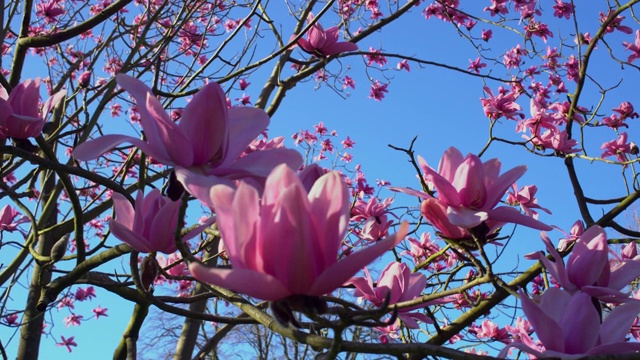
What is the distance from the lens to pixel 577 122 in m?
2.80

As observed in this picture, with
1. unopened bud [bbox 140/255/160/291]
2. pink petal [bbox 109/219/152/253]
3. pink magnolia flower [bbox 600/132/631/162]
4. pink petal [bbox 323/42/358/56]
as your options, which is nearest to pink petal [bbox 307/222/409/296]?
pink petal [bbox 109/219/152/253]

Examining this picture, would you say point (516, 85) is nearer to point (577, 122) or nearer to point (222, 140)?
point (577, 122)

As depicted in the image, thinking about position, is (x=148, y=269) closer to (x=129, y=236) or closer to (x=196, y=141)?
(x=129, y=236)

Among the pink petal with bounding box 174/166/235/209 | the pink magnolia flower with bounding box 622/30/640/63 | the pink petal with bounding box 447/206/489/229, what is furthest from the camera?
the pink magnolia flower with bounding box 622/30/640/63

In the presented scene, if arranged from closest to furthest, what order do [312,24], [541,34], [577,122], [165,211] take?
1. [165,211]
2. [312,24]
3. [577,122]
4. [541,34]

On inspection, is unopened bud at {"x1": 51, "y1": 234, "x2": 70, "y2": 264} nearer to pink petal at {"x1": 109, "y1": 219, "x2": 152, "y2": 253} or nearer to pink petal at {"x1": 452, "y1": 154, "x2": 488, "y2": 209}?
pink petal at {"x1": 109, "y1": 219, "x2": 152, "y2": 253}

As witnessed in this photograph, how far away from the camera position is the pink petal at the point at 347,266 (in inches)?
20.1

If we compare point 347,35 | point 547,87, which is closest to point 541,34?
point 547,87

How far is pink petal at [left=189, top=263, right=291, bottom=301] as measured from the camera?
0.50m

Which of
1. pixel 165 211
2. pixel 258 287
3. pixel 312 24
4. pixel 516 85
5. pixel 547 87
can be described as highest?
pixel 547 87

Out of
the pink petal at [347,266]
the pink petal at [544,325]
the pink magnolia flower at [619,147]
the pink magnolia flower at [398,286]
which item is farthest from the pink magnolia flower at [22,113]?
the pink magnolia flower at [619,147]

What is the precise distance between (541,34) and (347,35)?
168 cm

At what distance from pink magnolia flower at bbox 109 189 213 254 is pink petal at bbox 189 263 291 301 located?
0.31 metres

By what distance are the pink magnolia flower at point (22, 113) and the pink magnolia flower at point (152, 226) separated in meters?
0.32
